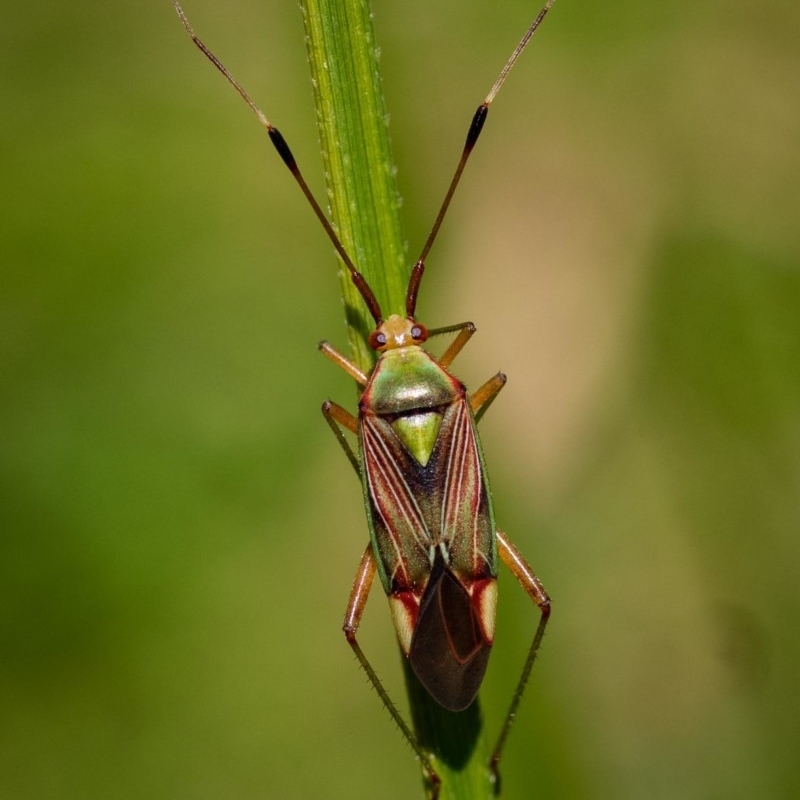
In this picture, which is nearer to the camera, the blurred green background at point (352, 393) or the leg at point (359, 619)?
the leg at point (359, 619)

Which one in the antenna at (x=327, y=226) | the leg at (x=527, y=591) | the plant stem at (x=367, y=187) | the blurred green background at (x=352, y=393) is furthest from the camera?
the blurred green background at (x=352, y=393)

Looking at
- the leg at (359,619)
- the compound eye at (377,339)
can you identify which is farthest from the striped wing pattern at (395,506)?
the compound eye at (377,339)

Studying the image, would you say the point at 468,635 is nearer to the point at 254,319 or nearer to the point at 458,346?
the point at 458,346

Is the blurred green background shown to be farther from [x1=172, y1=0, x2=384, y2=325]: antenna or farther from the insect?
[x1=172, y1=0, x2=384, y2=325]: antenna

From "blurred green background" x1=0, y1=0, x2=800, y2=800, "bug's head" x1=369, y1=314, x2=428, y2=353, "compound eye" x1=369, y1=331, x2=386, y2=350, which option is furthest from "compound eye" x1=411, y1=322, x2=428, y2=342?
"blurred green background" x1=0, y1=0, x2=800, y2=800

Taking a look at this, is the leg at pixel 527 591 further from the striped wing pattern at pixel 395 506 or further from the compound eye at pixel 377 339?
the compound eye at pixel 377 339

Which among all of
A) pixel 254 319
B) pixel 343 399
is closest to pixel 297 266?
pixel 254 319
